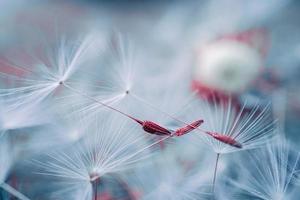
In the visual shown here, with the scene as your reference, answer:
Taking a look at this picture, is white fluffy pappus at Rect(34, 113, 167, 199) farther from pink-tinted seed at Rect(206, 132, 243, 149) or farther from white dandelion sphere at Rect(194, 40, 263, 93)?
white dandelion sphere at Rect(194, 40, 263, 93)

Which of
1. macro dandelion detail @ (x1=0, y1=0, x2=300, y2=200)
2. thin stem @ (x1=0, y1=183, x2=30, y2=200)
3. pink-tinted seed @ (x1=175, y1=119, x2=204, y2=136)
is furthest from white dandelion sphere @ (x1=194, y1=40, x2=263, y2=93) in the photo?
thin stem @ (x1=0, y1=183, x2=30, y2=200)

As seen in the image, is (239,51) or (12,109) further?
(239,51)

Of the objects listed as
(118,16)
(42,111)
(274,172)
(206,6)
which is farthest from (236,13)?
(42,111)

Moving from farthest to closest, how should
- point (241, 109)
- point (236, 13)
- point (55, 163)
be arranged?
point (236, 13) < point (241, 109) < point (55, 163)

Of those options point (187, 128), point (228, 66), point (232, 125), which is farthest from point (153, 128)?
point (228, 66)

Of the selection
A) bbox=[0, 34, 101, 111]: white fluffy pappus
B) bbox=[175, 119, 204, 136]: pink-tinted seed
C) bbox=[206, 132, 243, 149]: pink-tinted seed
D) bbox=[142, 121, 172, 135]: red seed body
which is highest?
bbox=[0, 34, 101, 111]: white fluffy pappus

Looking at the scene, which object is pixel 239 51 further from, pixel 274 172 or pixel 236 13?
pixel 274 172

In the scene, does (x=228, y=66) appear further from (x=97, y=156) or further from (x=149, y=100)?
(x=97, y=156)

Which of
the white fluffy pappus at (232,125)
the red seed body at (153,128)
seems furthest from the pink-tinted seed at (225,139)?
the red seed body at (153,128)

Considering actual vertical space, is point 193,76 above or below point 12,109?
above
